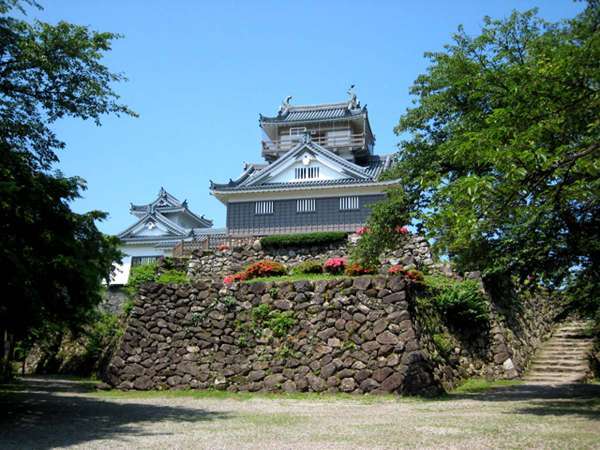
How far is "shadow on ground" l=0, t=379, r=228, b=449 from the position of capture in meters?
8.46

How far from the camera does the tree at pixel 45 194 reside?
974 centimetres

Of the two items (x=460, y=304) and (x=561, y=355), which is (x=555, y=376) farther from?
(x=460, y=304)

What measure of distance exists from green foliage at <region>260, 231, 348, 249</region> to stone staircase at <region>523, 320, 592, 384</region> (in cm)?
Result: 930

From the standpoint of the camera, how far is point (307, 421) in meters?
9.79

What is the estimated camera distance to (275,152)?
40750mm

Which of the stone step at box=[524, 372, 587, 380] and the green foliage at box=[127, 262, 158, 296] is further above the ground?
the green foliage at box=[127, 262, 158, 296]

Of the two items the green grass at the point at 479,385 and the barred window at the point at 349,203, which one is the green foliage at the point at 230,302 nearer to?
the green grass at the point at 479,385

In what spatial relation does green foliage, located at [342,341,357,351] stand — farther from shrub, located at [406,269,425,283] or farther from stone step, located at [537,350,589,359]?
stone step, located at [537,350,589,359]

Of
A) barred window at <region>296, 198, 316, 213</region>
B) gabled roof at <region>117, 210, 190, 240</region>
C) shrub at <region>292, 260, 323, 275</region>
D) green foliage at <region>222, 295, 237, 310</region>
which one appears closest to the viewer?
green foliage at <region>222, 295, 237, 310</region>

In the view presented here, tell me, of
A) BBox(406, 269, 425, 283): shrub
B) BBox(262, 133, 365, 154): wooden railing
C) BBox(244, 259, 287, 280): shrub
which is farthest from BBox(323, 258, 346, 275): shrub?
BBox(262, 133, 365, 154): wooden railing

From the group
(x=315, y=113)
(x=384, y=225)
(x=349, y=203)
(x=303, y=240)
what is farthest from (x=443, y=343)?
(x=315, y=113)

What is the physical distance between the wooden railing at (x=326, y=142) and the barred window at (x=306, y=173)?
5093mm

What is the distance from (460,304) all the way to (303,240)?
30.2 feet

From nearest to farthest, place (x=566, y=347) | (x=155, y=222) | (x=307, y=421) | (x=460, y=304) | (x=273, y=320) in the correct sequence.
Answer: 1. (x=307, y=421)
2. (x=273, y=320)
3. (x=460, y=304)
4. (x=566, y=347)
5. (x=155, y=222)
